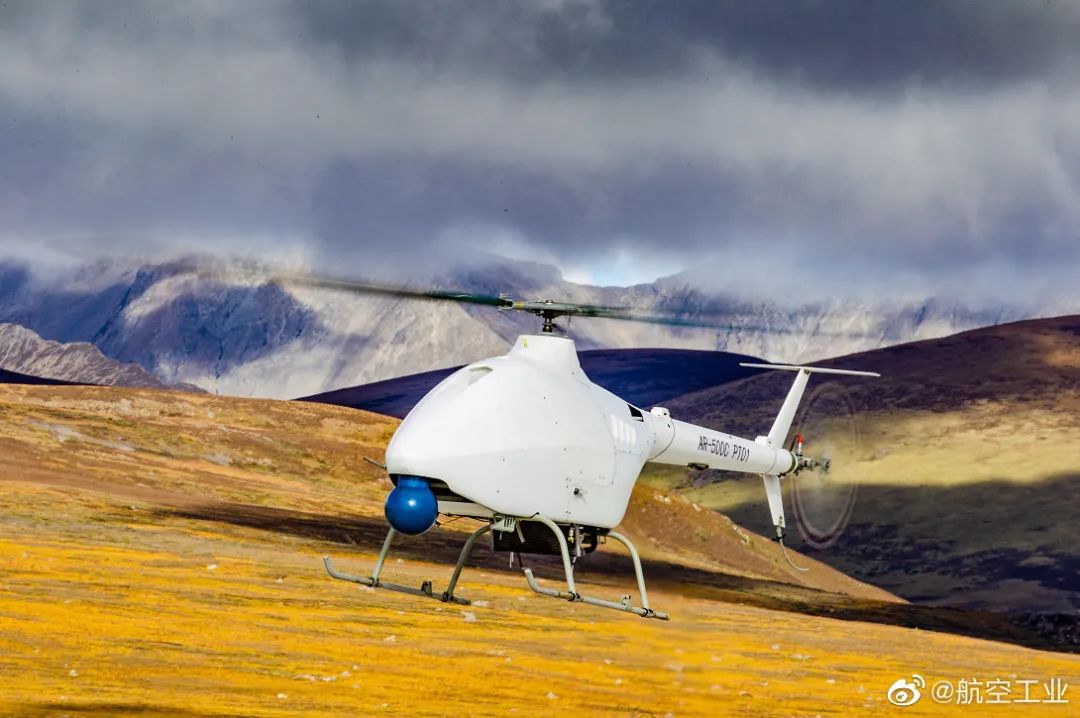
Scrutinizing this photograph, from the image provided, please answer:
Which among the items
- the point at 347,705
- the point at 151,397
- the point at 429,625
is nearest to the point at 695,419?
the point at 151,397

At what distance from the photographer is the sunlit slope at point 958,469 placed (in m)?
94.3

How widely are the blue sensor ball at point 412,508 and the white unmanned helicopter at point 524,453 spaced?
0.01 metres

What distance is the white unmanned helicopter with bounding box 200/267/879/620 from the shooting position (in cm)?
1873

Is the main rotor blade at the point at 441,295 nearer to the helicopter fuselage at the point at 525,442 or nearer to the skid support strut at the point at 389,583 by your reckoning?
the helicopter fuselage at the point at 525,442

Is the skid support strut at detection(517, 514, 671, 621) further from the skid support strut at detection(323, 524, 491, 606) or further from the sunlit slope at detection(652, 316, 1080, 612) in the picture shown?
the sunlit slope at detection(652, 316, 1080, 612)

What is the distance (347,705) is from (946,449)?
321 ft

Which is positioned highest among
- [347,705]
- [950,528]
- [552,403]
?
[950,528]

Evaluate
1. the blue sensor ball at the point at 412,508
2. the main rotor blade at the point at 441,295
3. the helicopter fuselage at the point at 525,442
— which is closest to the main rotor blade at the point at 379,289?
the main rotor blade at the point at 441,295

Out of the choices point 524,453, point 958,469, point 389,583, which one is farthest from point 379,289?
point 958,469

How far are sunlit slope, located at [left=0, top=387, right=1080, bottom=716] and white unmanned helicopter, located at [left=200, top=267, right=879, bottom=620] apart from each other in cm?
250

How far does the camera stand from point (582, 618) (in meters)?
33.2

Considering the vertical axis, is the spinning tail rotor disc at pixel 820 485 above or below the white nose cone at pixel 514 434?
above

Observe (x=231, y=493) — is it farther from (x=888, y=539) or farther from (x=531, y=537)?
(x=888, y=539)

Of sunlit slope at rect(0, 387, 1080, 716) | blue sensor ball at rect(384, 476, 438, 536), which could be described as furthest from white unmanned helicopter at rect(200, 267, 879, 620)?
sunlit slope at rect(0, 387, 1080, 716)
